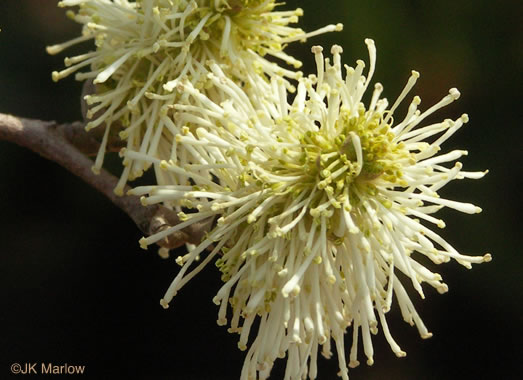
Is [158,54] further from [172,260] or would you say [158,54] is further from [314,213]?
[172,260]

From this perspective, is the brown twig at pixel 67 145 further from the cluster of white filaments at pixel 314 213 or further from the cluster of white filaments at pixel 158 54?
the cluster of white filaments at pixel 314 213

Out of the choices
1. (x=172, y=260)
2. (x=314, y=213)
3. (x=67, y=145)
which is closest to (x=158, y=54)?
(x=67, y=145)

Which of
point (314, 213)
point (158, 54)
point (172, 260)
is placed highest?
point (172, 260)

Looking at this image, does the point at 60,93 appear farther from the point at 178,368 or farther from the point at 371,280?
the point at 371,280

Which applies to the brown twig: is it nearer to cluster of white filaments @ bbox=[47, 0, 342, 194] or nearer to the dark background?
cluster of white filaments @ bbox=[47, 0, 342, 194]

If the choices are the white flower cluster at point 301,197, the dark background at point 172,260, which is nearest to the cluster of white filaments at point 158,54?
the white flower cluster at point 301,197

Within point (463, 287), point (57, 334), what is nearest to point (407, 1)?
point (463, 287)

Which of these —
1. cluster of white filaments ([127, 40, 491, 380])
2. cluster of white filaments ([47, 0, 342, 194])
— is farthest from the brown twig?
cluster of white filaments ([127, 40, 491, 380])
